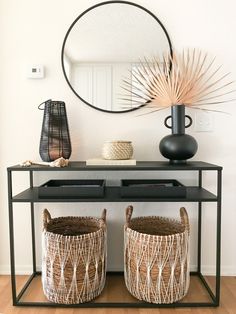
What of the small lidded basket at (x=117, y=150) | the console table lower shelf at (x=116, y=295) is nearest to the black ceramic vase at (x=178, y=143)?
the small lidded basket at (x=117, y=150)

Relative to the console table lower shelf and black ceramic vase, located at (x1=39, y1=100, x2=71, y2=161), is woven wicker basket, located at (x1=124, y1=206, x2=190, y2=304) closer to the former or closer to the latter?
the console table lower shelf

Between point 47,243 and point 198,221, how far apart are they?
3.20 feet

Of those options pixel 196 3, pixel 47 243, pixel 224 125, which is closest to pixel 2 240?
pixel 47 243

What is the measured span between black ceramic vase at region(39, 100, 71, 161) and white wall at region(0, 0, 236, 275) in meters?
0.16

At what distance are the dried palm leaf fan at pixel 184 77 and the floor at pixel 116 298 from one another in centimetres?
112

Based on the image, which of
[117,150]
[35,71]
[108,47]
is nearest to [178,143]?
[117,150]

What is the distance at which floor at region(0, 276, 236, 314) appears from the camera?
56.9 inches

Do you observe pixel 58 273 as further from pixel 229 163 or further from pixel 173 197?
pixel 229 163

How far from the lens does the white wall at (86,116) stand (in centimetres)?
171

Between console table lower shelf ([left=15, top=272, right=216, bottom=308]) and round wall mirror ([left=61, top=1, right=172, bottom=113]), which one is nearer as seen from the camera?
console table lower shelf ([left=15, top=272, right=216, bottom=308])

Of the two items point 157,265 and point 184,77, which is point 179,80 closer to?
point 184,77

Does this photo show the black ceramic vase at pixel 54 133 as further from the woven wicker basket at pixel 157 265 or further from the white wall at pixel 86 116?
the woven wicker basket at pixel 157 265

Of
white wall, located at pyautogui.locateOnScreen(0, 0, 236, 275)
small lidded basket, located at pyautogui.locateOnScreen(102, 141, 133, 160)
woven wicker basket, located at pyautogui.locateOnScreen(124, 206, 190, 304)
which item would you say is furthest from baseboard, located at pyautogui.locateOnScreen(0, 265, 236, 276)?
small lidded basket, located at pyautogui.locateOnScreen(102, 141, 133, 160)

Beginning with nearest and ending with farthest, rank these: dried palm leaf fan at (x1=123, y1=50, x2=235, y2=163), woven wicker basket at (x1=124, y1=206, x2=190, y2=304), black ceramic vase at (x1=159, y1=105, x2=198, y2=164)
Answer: woven wicker basket at (x1=124, y1=206, x2=190, y2=304) < black ceramic vase at (x1=159, y1=105, x2=198, y2=164) < dried palm leaf fan at (x1=123, y1=50, x2=235, y2=163)
